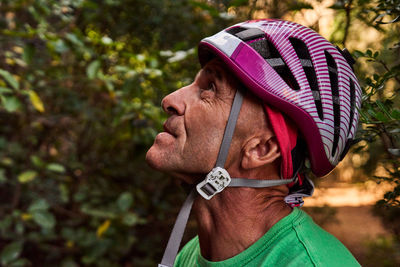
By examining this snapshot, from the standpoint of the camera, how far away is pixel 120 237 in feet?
13.5

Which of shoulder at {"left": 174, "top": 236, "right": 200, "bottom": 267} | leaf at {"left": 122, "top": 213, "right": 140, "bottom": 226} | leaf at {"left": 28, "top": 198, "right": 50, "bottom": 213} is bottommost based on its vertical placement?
leaf at {"left": 122, "top": 213, "right": 140, "bottom": 226}

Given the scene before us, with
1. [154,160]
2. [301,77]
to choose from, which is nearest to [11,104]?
[154,160]

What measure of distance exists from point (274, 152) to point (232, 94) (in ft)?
0.99

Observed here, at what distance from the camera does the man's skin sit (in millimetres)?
1696

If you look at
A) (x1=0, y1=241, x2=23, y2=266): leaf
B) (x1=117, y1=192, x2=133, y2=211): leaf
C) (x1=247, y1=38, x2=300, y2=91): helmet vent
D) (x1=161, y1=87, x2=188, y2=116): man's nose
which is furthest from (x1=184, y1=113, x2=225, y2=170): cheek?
(x1=0, y1=241, x2=23, y2=266): leaf

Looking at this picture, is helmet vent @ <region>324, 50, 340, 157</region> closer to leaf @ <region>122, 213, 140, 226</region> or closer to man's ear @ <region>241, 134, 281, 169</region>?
man's ear @ <region>241, 134, 281, 169</region>

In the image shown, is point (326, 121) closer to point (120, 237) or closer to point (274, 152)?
point (274, 152)

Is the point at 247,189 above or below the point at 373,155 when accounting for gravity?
above

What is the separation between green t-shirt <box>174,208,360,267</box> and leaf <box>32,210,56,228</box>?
2.20 meters

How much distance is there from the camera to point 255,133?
170 centimetres

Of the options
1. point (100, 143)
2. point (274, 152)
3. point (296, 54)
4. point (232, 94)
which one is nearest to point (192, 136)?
point (232, 94)

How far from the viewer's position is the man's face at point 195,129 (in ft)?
5.56

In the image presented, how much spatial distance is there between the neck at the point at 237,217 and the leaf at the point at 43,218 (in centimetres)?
216

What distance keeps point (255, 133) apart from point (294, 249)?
0.49 meters
